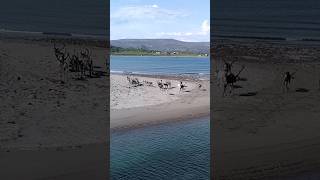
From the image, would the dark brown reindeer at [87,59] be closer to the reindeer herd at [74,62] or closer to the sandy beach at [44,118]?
the reindeer herd at [74,62]

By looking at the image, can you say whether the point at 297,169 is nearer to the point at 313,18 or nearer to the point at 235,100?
the point at 313,18

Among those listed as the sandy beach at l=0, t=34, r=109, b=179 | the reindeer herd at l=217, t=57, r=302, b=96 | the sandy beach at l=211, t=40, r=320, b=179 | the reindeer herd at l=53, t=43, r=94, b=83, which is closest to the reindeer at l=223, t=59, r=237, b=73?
the reindeer herd at l=217, t=57, r=302, b=96

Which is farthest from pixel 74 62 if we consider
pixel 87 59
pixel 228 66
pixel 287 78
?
pixel 287 78

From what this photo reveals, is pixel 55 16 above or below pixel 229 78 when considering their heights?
above

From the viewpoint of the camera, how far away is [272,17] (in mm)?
8742

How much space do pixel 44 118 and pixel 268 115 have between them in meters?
4.96

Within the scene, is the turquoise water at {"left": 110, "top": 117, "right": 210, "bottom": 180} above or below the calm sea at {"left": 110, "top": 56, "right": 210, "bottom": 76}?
below

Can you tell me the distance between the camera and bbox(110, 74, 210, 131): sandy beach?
1565 cm

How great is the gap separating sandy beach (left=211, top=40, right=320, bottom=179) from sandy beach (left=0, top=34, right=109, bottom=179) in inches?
85.9

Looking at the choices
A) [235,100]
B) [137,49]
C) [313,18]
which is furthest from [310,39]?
[137,49]

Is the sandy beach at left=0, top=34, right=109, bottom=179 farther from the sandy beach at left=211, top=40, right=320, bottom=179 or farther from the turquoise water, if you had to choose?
the sandy beach at left=211, top=40, right=320, bottom=179

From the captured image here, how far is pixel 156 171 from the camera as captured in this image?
30.8ft

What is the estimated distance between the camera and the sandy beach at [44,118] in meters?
6.55

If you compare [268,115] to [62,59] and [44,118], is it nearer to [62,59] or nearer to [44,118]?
[62,59]
